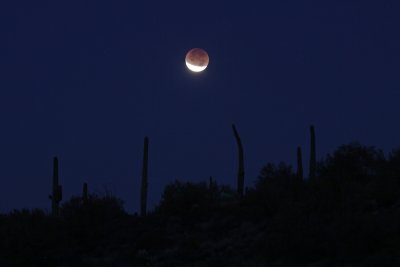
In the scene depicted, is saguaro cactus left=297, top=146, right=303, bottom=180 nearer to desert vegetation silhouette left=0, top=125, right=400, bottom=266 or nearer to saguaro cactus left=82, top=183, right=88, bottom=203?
desert vegetation silhouette left=0, top=125, right=400, bottom=266

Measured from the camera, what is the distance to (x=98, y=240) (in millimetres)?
30859

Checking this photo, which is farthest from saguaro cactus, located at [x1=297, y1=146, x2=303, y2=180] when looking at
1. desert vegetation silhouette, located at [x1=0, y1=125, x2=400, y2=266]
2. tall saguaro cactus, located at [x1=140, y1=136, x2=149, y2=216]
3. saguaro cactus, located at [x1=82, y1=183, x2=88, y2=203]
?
saguaro cactus, located at [x1=82, y1=183, x2=88, y2=203]

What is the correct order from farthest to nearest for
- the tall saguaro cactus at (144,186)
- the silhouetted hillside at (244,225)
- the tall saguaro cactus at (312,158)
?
the tall saguaro cactus at (144,186) → the tall saguaro cactus at (312,158) → the silhouetted hillside at (244,225)

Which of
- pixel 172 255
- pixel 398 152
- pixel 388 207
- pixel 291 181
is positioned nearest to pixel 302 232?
pixel 388 207

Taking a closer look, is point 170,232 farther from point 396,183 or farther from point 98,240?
point 396,183

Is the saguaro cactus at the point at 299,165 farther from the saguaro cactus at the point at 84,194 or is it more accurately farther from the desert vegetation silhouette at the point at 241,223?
the saguaro cactus at the point at 84,194

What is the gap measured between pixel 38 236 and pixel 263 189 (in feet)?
27.2

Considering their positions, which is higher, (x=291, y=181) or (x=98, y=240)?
(x=291, y=181)

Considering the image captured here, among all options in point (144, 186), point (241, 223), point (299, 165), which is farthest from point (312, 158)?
point (144, 186)

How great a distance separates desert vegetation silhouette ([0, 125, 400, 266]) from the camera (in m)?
21.4

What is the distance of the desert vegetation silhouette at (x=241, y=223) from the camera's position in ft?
70.2

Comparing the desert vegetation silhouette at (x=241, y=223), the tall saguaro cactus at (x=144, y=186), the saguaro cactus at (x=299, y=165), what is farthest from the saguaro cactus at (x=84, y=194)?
the saguaro cactus at (x=299, y=165)

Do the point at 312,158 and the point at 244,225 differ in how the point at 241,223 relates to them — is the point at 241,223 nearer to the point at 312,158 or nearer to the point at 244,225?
the point at 244,225

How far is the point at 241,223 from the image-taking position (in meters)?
28.7
